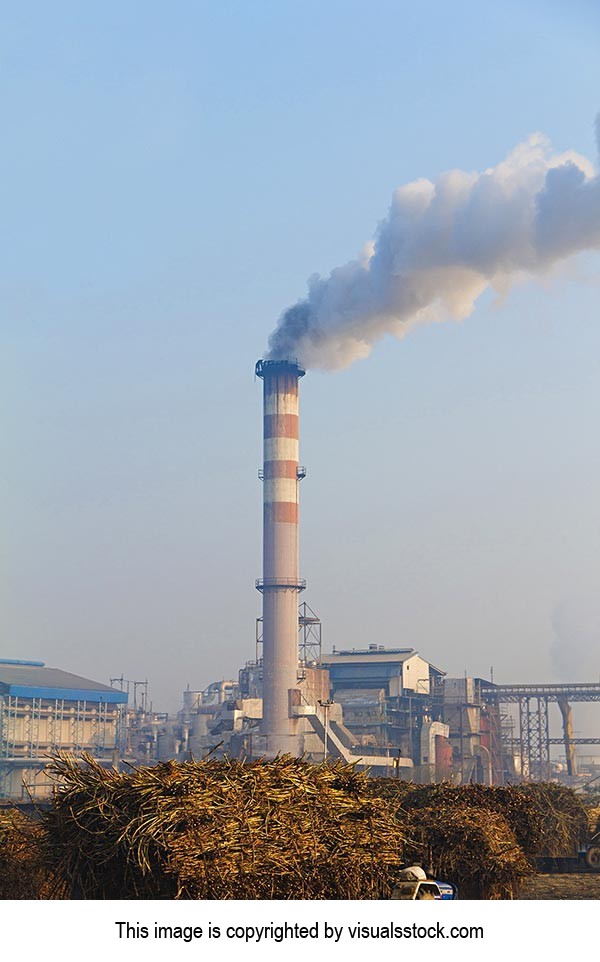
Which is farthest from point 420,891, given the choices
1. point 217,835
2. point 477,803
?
point 477,803

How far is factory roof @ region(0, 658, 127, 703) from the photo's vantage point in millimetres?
93625

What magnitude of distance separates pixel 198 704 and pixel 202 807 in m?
100

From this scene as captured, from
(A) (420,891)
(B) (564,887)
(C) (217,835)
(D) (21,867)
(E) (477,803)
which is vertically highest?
(E) (477,803)

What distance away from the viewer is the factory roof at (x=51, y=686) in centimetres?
9362

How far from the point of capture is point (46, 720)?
314 ft

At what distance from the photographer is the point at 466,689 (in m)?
99.6

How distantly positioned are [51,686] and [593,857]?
78.8m

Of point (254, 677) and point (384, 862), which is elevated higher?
point (254, 677)

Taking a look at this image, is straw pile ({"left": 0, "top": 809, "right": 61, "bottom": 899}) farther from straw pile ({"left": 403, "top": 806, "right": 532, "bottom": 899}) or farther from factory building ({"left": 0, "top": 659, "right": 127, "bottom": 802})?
factory building ({"left": 0, "top": 659, "right": 127, "bottom": 802})

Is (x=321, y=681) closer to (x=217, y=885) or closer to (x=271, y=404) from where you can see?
(x=271, y=404)

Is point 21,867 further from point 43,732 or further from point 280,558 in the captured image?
point 43,732

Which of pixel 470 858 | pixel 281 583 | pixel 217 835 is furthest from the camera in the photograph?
pixel 281 583

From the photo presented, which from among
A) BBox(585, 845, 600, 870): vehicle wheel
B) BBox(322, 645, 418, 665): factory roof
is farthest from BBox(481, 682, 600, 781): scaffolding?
BBox(585, 845, 600, 870): vehicle wheel
